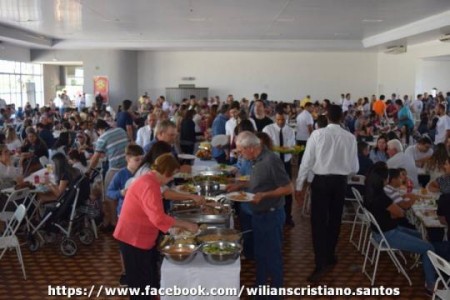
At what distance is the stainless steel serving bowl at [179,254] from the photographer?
10.7ft

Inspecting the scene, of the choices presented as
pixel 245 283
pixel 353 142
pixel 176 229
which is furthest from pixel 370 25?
pixel 176 229

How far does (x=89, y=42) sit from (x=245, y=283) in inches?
572

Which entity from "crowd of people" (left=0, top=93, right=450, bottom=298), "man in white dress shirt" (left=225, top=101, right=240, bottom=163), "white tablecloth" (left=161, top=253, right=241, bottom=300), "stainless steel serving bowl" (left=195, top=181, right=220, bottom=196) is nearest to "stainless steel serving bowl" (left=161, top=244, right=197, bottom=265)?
"white tablecloth" (left=161, top=253, right=241, bottom=300)

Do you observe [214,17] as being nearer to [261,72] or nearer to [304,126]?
[304,126]

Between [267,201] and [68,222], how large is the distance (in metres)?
2.90

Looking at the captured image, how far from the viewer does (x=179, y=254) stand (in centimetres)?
325

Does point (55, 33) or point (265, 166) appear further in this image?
point (55, 33)

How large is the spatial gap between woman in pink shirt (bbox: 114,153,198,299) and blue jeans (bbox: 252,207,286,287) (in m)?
0.73

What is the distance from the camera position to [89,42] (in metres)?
17.8

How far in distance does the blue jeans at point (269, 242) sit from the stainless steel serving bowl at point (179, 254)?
78cm

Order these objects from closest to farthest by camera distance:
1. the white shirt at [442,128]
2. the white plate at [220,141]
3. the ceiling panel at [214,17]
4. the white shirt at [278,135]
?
the white shirt at [278,135], the white plate at [220,141], the ceiling panel at [214,17], the white shirt at [442,128]

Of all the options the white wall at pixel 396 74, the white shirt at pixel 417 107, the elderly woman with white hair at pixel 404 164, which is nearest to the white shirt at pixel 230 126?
the elderly woman with white hair at pixel 404 164

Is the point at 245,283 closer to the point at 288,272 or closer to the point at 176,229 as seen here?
the point at 288,272

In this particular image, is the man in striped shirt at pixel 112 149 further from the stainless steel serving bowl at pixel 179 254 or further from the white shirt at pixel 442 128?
the white shirt at pixel 442 128
